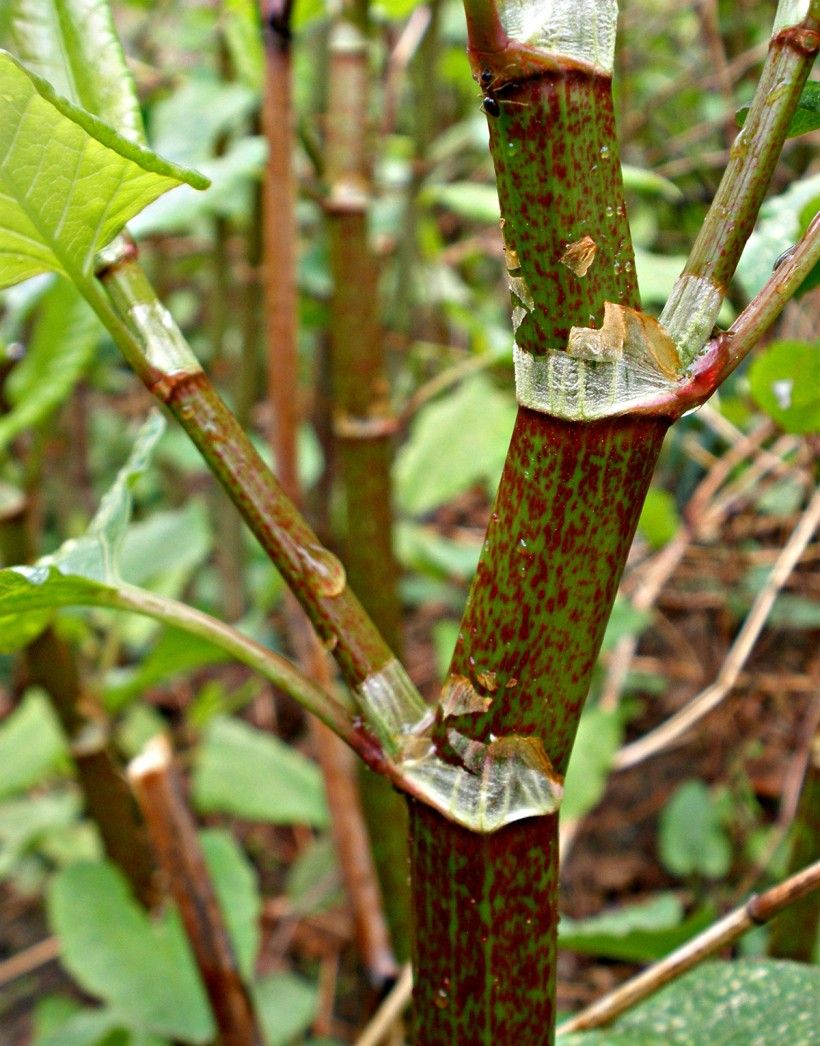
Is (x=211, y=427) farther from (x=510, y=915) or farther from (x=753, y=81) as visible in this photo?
(x=753, y=81)

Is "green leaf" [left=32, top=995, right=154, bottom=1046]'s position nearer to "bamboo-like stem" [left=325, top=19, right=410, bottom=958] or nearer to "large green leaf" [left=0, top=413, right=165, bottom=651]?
"bamboo-like stem" [left=325, top=19, right=410, bottom=958]

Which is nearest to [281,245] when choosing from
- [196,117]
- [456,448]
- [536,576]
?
[196,117]

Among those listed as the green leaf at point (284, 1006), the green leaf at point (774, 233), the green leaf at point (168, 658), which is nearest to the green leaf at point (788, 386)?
the green leaf at point (774, 233)

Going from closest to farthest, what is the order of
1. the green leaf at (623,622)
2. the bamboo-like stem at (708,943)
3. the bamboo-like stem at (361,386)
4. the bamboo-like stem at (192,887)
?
the bamboo-like stem at (708,943), the bamboo-like stem at (192,887), the bamboo-like stem at (361,386), the green leaf at (623,622)

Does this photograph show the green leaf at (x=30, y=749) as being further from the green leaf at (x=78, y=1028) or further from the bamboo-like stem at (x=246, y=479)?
the bamboo-like stem at (x=246, y=479)

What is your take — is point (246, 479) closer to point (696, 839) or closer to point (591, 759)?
point (591, 759)

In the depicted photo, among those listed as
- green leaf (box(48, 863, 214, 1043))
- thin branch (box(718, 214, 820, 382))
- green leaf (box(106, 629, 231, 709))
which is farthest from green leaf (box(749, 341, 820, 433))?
green leaf (box(48, 863, 214, 1043))
